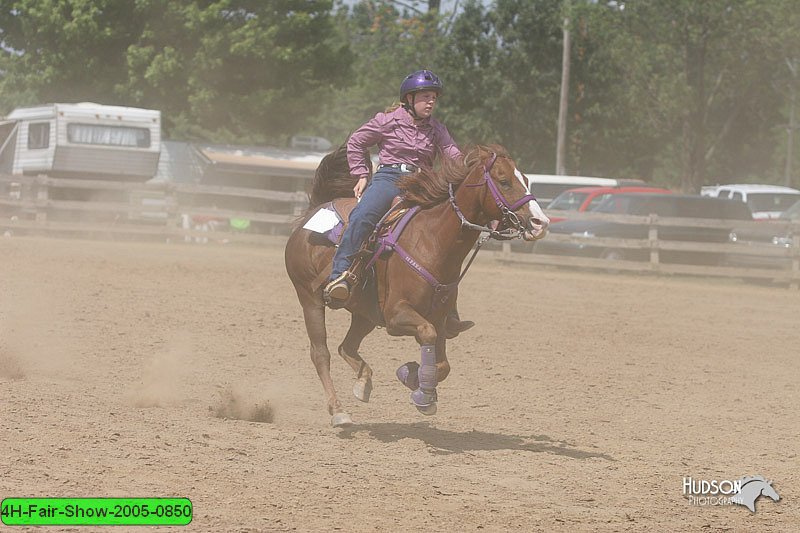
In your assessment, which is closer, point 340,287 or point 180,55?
point 340,287

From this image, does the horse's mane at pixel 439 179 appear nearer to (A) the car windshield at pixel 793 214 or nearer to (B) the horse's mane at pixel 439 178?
(B) the horse's mane at pixel 439 178

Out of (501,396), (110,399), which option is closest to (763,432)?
(501,396)

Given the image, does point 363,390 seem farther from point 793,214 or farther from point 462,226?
point 793,214

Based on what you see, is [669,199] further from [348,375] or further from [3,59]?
[3,59]

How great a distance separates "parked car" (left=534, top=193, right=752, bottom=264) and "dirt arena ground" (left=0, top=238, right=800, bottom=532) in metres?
5.69

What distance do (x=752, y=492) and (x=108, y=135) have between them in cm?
2581

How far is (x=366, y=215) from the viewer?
26.2 ft

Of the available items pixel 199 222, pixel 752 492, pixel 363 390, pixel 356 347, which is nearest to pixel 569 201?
pixel 199 222

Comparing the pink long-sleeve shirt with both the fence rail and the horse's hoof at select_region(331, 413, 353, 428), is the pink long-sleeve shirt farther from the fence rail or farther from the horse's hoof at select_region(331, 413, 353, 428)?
the fence rail

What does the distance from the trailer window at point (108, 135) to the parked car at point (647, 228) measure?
1131 cm

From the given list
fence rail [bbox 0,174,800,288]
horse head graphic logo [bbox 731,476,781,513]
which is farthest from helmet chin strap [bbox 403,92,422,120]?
fence rail [bbox 0,174,800,288]

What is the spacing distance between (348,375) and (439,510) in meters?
5.18

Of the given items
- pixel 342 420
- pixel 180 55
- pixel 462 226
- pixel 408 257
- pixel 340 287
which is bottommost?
pixel 342 420

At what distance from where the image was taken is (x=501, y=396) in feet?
33.8
